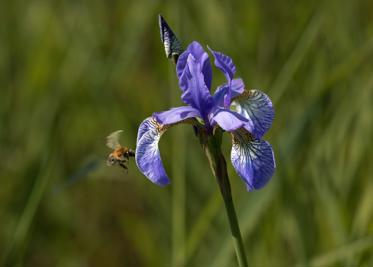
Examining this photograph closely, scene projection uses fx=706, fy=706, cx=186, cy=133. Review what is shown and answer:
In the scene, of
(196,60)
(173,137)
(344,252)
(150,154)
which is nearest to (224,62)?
(196,60)

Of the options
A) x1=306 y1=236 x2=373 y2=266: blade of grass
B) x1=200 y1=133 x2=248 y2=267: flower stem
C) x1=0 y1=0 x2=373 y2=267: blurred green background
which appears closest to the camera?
x1=200 y1=133 x2=248 y2=267: flower stem

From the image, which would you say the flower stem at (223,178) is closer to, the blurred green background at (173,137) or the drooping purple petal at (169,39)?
the drooping purple petal at (169,39)

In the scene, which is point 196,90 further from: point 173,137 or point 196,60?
point 173,137

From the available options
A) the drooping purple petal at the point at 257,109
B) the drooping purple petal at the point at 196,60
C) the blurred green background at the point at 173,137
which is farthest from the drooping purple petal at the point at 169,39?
the blurred green background at the point at 173,137

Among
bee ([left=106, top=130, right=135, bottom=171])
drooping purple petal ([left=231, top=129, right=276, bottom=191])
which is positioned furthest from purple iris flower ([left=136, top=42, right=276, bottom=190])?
bee ([left=106, top=130, right=135, bottom=171])

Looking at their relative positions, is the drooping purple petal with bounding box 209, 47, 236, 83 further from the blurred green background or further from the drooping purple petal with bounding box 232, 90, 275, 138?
the blurred green background

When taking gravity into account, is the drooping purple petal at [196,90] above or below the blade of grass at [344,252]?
above
